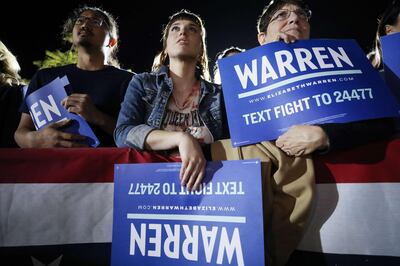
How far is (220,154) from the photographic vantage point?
0.99 m

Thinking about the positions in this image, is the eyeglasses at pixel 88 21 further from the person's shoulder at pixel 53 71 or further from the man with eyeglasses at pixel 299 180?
the man with eyeglasses at pixel 299 180

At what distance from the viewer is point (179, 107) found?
1.33m

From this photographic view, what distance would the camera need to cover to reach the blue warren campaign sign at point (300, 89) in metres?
0.87

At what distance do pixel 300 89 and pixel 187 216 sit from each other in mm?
547

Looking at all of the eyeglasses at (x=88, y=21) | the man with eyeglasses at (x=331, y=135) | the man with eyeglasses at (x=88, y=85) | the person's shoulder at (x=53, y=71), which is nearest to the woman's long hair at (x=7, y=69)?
the man with eyeglasses at (x=88, y=85)

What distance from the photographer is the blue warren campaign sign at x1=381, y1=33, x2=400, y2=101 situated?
1.02 metres

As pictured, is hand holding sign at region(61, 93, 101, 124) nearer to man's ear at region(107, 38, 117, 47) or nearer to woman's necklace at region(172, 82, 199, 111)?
woman's necklace at region(172, 82, 199, 111)

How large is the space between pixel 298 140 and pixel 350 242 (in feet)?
1.14

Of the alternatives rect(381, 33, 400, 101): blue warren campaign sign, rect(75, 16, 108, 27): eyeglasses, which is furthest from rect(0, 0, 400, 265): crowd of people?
rect(381, 33, 400, 101): blue warren campaign sign

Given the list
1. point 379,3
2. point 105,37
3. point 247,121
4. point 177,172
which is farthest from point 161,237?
point 379,3

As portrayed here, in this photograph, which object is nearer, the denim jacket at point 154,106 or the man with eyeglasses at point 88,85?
the denim jacket at point 154,106

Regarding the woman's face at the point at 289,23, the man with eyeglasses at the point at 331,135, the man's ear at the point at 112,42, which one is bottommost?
the man with eyeglasses at the point at 331,135

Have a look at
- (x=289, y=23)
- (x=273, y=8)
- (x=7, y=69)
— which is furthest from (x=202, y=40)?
(x=7, y=69)

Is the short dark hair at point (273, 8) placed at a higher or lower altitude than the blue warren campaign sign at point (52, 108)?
higher
